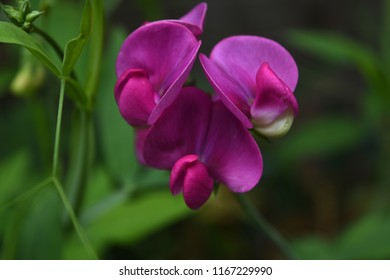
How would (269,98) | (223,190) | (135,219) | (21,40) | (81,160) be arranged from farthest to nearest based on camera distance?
(223,190), (135,219), (81,160), (269,98), (21,40)

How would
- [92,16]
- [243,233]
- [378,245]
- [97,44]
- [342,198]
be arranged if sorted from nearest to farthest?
1. [92,16]
2. [97,44]
3. [378,245]
4. [243,233]
5. [342,198]

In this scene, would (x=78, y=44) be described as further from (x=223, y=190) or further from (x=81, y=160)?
(x=223, y=190)

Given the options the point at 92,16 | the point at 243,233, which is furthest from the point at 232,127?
the point at 243,233

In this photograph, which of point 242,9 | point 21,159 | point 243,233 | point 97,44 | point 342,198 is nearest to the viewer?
point 97,44

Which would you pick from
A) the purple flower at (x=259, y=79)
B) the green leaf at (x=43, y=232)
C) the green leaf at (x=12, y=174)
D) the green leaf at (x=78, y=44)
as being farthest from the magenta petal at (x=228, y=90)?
the green leaf at (x=12, y=174)

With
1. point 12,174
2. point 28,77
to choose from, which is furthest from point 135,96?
point 12,174

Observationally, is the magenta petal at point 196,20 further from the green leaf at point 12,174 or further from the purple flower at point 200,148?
the green leaf at point 12,174
